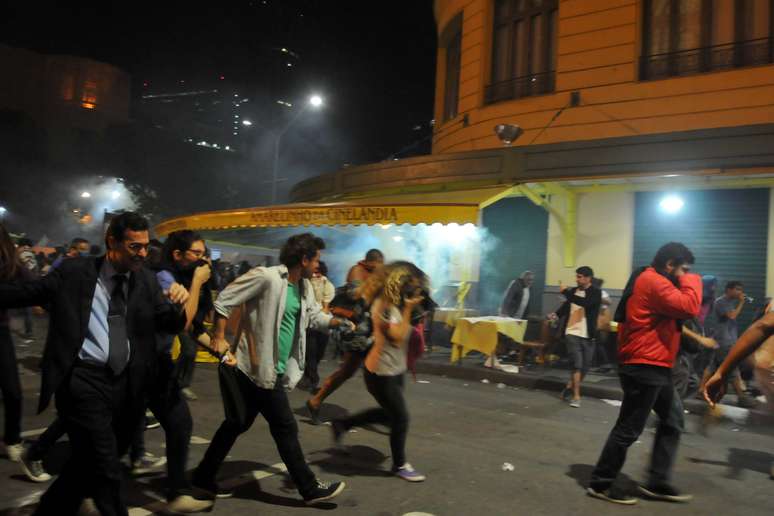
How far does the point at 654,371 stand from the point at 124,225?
376 centimetres

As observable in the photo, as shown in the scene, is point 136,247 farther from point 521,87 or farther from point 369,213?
point 521,87

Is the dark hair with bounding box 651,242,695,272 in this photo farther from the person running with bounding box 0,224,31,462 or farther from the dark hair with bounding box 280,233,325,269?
the person running with bounding box 0,224,31,462

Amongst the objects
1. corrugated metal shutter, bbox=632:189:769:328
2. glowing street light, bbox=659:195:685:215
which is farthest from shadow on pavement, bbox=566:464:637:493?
glowing street light, bbox=659:195:685:215

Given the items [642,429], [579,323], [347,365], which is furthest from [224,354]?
[579,323]

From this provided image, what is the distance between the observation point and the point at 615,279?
491 inches

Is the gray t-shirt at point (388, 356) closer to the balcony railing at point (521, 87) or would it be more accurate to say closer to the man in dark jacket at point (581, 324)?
the man in dark jacket at point (581, 324)

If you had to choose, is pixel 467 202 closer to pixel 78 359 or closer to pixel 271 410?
pixel 271 410

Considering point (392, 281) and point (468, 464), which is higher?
point (392, 281)

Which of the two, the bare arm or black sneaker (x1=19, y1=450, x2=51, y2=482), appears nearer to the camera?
the bare arm

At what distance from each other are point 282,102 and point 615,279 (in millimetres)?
46198

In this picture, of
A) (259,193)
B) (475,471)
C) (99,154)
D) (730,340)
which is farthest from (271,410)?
(99,154)

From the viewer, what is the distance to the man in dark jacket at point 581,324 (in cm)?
880

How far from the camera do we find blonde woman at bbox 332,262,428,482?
197 inches

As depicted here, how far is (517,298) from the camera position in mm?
12102
